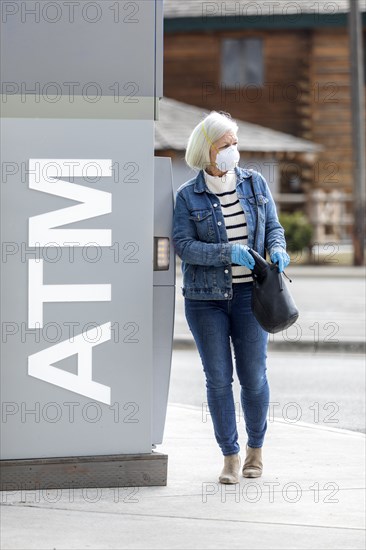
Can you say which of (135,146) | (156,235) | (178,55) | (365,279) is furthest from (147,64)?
(178,55)

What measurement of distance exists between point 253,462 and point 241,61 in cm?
3143

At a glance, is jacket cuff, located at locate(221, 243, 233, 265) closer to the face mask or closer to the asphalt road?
the face mask

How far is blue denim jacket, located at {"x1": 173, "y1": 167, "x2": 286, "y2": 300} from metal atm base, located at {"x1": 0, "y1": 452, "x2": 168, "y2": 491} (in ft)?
2.96

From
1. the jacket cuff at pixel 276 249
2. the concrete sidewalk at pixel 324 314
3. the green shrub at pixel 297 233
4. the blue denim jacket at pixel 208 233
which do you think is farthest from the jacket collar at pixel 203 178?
the green shrub at pixel 297 233

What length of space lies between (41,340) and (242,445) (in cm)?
200

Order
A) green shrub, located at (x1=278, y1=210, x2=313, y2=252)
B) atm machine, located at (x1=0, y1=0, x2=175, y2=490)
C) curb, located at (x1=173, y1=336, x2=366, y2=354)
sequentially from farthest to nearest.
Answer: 1. green shrub, located at (x1=278, y1=210, x2=313, y2=252)
2. curb, located at (x1=173, y1=336, x2=366, y2=354)
3. atm machine, located at (x1=0, y1=0, x2=175, y2=490)

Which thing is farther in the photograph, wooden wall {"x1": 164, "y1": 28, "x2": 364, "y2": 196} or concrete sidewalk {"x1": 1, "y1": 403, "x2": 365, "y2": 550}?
wooden wall {"x1": 164, "y1": 28, "x2": 364, "y2": 196}

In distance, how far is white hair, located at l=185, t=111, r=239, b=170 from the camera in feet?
22.6

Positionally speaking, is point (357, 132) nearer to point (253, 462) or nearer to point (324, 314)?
point (324, 314)

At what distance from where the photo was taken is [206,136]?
6902 mm

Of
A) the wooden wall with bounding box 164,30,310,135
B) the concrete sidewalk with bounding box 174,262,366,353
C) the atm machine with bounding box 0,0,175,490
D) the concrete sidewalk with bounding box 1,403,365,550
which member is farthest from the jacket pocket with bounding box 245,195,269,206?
the wooden wall with bounding box 164,30,310,135

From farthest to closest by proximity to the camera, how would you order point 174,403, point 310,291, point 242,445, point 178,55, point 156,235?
1. point 178,55
2. point 310,291
3. point 174,403
4. point 242,445
5. point 156,235

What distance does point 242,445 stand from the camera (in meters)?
8.02

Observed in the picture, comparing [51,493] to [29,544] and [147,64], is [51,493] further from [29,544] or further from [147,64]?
[147,64]
